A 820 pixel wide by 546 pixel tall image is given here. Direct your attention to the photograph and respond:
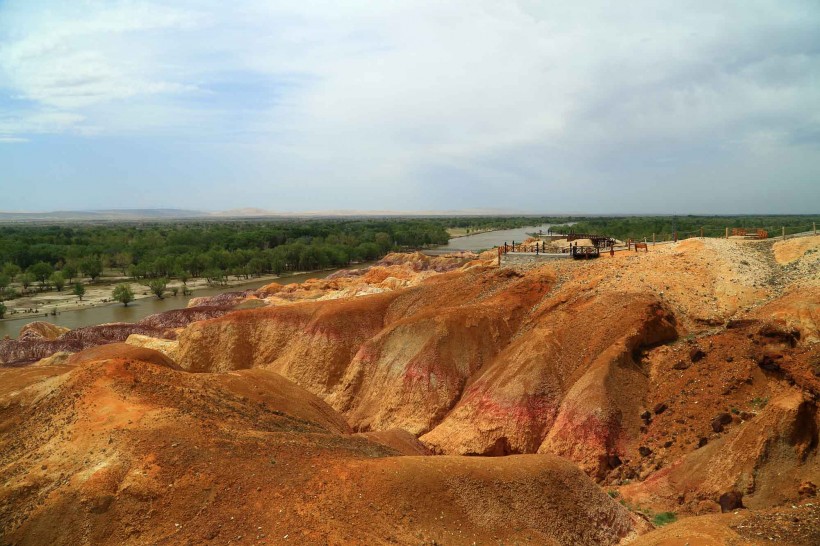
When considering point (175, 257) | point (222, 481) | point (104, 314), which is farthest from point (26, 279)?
point (222, 481)

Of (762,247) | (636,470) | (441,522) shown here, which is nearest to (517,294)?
(636,470)

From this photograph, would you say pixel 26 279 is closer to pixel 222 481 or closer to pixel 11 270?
pixel 11 270

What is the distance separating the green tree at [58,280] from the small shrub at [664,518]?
3862 inches

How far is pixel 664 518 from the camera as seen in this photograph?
715 inches

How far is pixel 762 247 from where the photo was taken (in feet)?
119

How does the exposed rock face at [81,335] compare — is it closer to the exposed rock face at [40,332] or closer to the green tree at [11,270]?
the exposed rock face at [40,332]

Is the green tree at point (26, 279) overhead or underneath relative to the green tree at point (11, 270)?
underneath

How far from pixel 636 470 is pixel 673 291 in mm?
12283

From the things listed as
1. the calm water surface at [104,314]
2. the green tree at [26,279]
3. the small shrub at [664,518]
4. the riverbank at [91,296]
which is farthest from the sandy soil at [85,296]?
the small shrub at [664,518]

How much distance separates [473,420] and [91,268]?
9614cm

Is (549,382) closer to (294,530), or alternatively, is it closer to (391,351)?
(391,351)

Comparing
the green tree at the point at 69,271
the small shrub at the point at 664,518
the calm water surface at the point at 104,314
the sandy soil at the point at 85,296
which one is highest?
the green tree at the point at 69,271


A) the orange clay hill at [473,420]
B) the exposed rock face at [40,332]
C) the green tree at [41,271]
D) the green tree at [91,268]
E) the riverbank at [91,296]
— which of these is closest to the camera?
the orange clay hill at [473,420]

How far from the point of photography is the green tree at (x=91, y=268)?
99.1m
